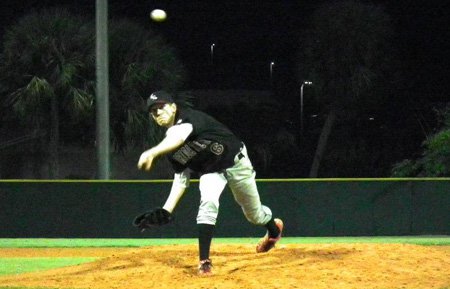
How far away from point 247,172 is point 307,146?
33.8m

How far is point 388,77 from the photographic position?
1211 inches

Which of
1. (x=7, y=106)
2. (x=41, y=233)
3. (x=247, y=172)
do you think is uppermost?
(x=7, y=106)

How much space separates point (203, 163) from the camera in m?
7.46

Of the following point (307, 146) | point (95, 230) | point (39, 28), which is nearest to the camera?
point (95, 230)

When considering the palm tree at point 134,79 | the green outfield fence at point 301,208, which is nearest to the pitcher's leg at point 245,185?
the green outfield fence at point 301,208

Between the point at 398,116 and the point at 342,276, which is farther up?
the point at 398,116

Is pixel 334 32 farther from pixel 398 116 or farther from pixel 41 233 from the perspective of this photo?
pixel 41 233

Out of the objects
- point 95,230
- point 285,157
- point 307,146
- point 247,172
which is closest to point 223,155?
point 247,172

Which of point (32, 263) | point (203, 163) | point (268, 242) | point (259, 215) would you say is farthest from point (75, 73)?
point (203, 163)

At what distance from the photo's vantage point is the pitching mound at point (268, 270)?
23.0 feet

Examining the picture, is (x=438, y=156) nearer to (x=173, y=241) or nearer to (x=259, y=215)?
(x=173, y=241)

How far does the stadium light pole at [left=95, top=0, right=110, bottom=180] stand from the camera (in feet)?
47.9

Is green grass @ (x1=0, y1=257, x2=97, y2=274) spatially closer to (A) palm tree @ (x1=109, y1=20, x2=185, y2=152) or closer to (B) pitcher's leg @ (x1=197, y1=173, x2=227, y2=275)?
(B) pitcher's leg @ (x1=197, y1=173, x2=227, y2=275)

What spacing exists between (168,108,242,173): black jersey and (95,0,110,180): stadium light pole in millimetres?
7497
